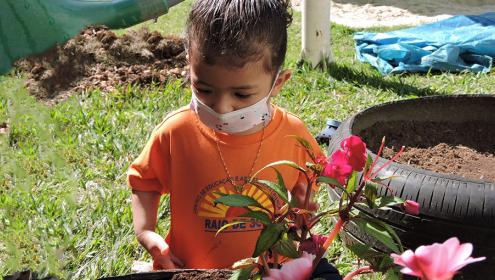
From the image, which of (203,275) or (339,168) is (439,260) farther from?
(203,275)

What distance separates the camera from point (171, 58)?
5227 millimetres

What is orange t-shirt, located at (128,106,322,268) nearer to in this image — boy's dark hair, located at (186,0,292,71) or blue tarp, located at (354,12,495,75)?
boy's dark hair, located at (186,0,292,71)

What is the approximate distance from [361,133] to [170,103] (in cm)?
149

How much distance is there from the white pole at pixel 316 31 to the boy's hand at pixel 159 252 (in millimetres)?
3338

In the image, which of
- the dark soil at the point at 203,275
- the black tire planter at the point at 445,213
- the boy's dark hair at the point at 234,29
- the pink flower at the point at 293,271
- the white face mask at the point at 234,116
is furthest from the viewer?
the black tire planter at the point at 445,213

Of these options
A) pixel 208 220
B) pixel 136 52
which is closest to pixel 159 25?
pixel 136 52

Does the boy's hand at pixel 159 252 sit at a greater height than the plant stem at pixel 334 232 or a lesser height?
lesser

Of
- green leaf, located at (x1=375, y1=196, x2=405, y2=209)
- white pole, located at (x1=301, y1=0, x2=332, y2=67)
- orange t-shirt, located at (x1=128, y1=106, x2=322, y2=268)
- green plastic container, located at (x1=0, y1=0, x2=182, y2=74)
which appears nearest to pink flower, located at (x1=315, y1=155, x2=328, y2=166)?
green leaf, located at (x1=375, y1=196, x2=405, y2=209)

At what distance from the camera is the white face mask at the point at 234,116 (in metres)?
1.82

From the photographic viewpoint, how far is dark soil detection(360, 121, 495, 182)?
3.10 meters

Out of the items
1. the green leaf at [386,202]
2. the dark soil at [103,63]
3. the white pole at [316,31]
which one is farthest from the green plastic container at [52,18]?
the green leaf at [386,202]

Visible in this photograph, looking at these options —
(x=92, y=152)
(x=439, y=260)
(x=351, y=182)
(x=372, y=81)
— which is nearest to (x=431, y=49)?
(x=372, y=81)

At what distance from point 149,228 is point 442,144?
1829 mm

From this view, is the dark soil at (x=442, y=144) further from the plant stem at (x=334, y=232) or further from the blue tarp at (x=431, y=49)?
the plant stem at (x=334, y=232)
